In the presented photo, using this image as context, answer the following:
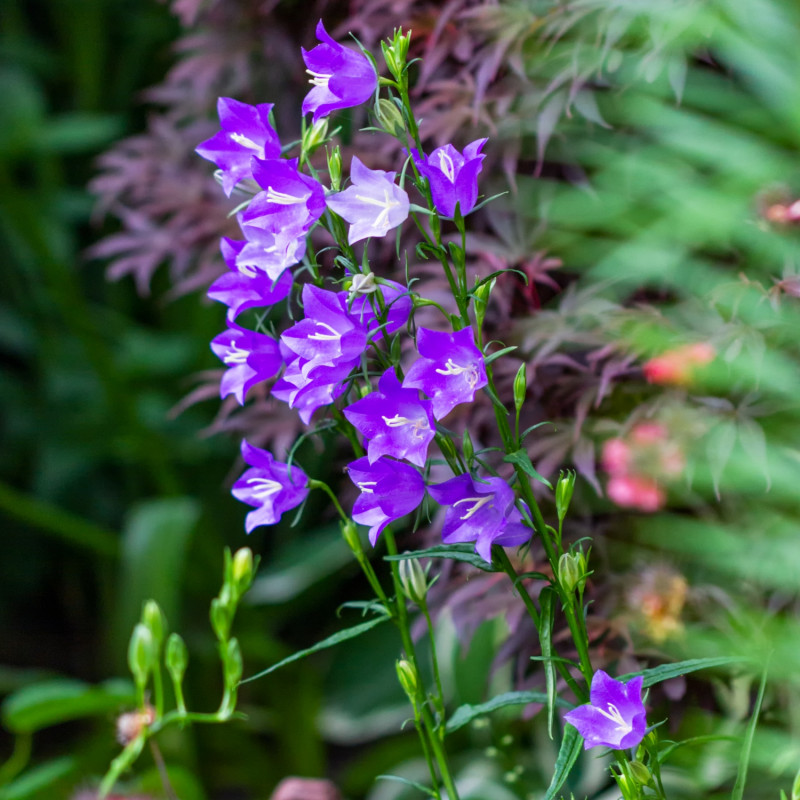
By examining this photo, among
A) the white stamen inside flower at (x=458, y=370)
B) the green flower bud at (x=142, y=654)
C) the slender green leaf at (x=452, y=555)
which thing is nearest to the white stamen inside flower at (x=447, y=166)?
the white stamen inside flower at (x=458, y=370)

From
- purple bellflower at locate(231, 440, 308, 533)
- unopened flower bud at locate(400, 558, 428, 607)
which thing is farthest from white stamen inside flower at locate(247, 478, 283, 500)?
unopened flower bud at locate(400, 558, 428, 607)

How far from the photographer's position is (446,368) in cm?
49

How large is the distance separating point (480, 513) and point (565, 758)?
143 millimetres

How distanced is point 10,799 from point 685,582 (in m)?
0.74

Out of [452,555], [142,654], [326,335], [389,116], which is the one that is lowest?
[142,654]

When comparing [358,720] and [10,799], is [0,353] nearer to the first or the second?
[358,720]

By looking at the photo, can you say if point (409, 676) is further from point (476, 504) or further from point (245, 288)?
point (245, 288)

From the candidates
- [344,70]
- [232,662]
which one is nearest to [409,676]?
[232,662]

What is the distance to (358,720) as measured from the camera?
5.23ft

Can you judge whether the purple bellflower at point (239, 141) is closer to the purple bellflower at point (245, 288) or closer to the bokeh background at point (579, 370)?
the purple bellflower at point (245, 288)

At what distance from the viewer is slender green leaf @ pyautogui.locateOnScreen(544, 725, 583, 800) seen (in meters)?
0.46

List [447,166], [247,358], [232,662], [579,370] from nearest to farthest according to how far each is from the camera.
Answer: [447,166]
[247,358]
[232,662]
[579,370]

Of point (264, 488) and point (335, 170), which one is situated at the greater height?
point (335, 170)

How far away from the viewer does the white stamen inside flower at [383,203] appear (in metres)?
0.49
